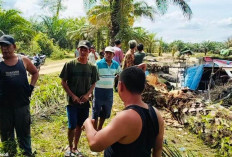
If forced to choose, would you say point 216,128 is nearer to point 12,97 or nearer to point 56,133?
point 56,133

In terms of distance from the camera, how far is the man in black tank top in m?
1.66

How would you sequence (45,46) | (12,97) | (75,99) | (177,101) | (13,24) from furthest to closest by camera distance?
(45,46) < (13,24) < (177,101) < (75,99) < (12,97)

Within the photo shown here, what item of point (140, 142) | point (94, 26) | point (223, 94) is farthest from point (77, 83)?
point (94, 26)

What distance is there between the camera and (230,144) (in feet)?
14.6

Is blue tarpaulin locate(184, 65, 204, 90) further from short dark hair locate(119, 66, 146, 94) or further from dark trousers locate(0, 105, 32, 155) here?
short dark hair locate(119, 66, 146, 94)

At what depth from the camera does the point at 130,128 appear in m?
1.66

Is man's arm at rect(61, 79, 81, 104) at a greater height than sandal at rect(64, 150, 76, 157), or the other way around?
man's arm at rect(61, 79, 81, 104)

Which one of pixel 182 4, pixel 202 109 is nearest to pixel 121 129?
pixel 202 109

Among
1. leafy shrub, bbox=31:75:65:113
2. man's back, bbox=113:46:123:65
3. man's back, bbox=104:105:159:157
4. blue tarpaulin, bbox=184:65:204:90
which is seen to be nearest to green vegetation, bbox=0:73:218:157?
leafy shrub, bbox=31:75:65:113

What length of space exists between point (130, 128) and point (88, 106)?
7.38ft

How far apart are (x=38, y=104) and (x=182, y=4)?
9.27 metres

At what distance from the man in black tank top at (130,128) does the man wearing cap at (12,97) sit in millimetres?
1654

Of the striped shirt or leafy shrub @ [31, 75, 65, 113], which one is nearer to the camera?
the striped shirt

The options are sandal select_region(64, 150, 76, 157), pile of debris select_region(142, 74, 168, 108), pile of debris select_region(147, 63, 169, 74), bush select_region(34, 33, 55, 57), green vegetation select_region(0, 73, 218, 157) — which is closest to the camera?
sandal select_region(64, 150, 76, 157)
